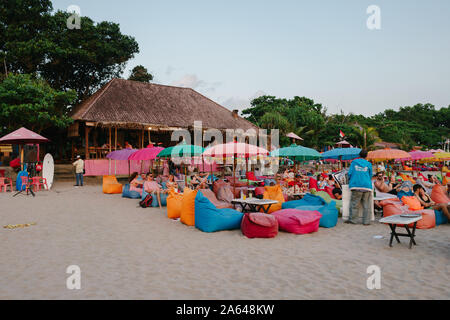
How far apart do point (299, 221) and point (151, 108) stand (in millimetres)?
17500

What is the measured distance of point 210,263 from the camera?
15.2ft

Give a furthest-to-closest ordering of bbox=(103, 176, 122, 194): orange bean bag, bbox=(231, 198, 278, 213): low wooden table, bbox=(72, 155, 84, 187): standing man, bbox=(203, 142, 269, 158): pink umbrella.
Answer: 1. bbox=(72, 155, 84, 187): standing man
2. bbox=(103, 176, 122, 194): orange bean bag
3. bbox=(203, 142, 269, 158): pink umbrella
4. bbox=(231, 198, 278, 213): low wooden table

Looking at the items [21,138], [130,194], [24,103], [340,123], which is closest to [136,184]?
[130,194]

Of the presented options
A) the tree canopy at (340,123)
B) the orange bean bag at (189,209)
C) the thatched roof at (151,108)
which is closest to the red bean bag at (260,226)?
the orange bean bag at (189,209)

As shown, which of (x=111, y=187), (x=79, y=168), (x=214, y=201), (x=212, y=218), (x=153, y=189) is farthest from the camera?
(x=79, y=168)

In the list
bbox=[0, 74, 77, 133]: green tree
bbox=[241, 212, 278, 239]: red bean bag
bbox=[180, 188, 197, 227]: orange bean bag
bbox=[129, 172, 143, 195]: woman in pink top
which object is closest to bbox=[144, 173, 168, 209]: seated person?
bbox=[129, 172, 143, 195]: woman in pink top

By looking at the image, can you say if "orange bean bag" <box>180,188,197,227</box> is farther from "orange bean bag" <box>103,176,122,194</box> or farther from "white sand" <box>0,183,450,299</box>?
"orange bean bag" <box>103,176,122,194</box>

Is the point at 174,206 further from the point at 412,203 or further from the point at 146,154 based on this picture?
the point at 412,203

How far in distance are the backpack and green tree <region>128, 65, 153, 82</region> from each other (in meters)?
21.4

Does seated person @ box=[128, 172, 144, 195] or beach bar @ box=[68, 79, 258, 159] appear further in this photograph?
beach bar @ box=[68, 79, 258, 159]

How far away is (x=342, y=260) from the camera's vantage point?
474cm

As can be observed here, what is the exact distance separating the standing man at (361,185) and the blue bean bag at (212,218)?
258cm

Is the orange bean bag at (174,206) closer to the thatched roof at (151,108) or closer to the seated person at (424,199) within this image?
the seated person at (424,199)

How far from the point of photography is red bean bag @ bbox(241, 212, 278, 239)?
20.0ft
